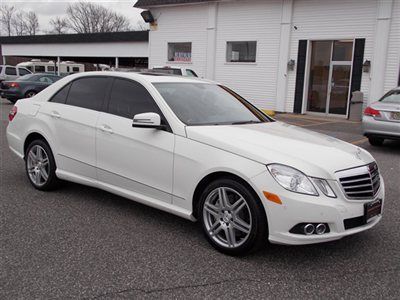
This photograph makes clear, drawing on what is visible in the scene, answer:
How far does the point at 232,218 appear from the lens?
3740mm

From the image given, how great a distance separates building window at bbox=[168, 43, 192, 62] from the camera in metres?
22.0

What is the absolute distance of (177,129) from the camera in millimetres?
4137

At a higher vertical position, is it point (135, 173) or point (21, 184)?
point (135, 173)

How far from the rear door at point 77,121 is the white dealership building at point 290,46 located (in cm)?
1370

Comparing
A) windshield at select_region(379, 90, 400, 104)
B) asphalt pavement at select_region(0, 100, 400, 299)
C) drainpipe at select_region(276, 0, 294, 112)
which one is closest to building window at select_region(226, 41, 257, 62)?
drainpipe at select_region(276, 0, 294, 112)

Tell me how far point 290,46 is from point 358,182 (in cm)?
1563

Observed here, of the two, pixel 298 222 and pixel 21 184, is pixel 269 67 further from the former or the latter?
pixel 298 222

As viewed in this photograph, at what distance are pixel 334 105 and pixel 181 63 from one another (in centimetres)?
838

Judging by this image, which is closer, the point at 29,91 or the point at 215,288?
the point at 215,288

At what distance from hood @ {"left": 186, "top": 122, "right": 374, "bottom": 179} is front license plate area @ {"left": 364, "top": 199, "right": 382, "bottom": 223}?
356mm

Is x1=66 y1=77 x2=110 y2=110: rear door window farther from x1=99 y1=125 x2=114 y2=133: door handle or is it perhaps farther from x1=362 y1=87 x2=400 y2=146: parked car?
x1=362 y1=87 x2=400 y2=146: parked car

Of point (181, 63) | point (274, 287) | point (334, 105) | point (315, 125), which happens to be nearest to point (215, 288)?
point (274, 287)

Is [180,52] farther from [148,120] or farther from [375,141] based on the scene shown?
[148,120]

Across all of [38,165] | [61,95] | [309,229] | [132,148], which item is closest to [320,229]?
[309,229]
